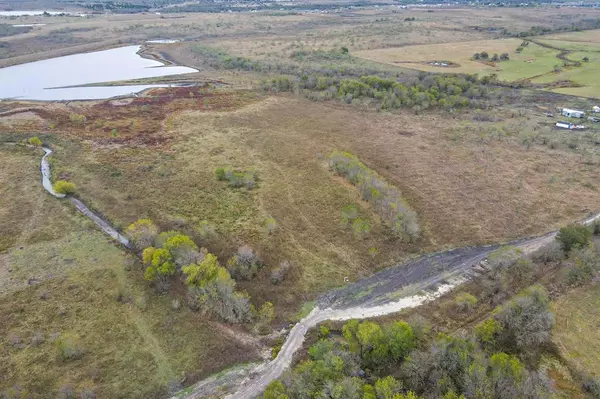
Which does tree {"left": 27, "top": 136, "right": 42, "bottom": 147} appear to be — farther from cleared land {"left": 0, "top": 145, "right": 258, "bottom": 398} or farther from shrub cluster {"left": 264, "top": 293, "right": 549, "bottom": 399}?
shrub cluster {"left": 264, "top": 293, "right": 549, "bottom": 399}

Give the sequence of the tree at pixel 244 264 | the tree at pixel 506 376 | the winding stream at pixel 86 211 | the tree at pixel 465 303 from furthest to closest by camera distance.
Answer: the winding stream at pixel 86 211
the tree at pixel 244 264
the tree at pixel 465 303
the tree at pixel 506 376

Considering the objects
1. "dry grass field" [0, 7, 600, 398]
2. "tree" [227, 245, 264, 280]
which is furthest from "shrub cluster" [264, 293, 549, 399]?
"tree" [227, 245, 264, 280]

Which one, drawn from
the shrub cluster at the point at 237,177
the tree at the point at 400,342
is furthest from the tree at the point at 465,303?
the shrub cluster at the point at 237,177

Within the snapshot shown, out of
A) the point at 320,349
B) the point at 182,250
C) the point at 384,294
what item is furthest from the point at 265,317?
the point at 384,294

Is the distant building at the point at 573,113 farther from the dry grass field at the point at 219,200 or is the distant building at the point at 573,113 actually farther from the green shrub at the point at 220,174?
the green shrub at the point at 220,174

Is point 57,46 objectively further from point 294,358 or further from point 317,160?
point 294,358

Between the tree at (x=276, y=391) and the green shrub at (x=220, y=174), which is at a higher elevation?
the green shrub at (x=220, y=174)

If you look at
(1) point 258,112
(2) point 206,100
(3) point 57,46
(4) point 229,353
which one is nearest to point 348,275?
(4) point 229,353
